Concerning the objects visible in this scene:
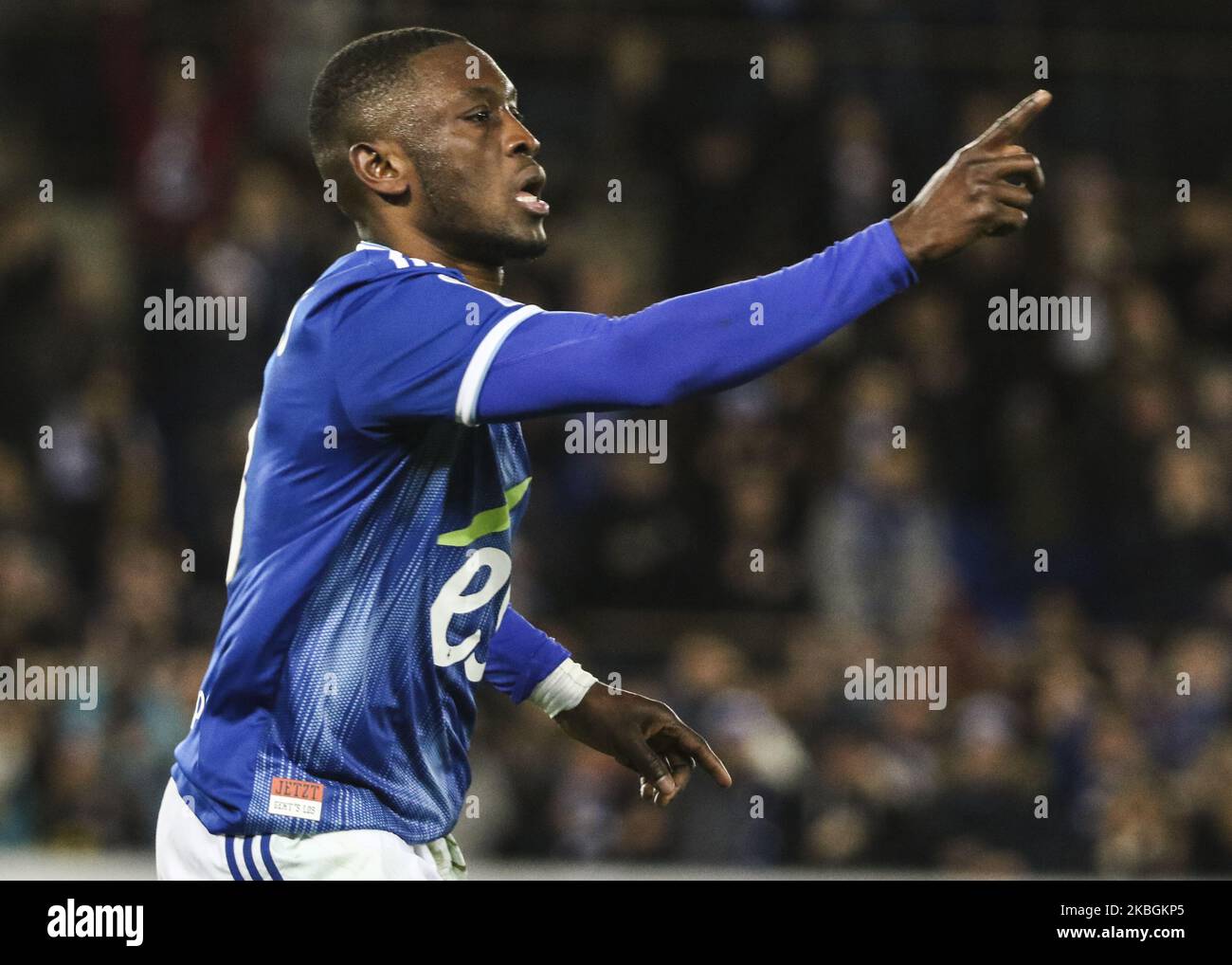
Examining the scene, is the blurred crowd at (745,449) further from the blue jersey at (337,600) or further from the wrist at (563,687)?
the blue jersey at (337,600)

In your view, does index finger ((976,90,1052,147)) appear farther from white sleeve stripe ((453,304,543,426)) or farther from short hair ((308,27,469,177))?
short hair ((308,27,469,177))

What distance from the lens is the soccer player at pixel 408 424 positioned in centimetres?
320

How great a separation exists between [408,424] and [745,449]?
235 inches

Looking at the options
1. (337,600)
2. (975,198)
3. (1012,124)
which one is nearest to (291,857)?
(337,600)

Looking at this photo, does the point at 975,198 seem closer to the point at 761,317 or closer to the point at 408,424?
the point at 761,317

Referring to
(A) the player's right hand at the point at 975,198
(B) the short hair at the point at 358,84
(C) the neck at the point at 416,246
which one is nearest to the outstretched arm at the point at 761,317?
(A) the player's right hand at the point at 975,198

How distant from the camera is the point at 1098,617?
9.13 m

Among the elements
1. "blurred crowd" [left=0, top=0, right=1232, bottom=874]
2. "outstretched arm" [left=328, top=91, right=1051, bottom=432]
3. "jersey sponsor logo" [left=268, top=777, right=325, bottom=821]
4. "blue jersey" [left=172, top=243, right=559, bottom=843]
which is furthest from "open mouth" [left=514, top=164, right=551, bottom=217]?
"blurred crowd" [left=0, top=0, right=1232, bottom=874]

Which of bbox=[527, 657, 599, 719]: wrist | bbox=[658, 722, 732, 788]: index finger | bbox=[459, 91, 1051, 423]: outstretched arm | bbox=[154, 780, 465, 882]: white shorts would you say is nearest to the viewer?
bbox=[459, 91, 1051, 423]: outstretched arm

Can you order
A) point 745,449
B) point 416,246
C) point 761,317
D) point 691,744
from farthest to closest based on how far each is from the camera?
1. point 745,449
2. point 691,744
3. point 416,246
4. point 761,317

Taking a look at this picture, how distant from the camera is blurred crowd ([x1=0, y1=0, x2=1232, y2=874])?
8.00 m

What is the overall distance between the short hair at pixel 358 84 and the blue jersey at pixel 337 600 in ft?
1.01

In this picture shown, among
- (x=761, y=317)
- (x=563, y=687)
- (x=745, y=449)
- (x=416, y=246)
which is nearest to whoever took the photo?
(x=761, y=317)

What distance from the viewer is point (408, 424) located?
3428 millimetres
